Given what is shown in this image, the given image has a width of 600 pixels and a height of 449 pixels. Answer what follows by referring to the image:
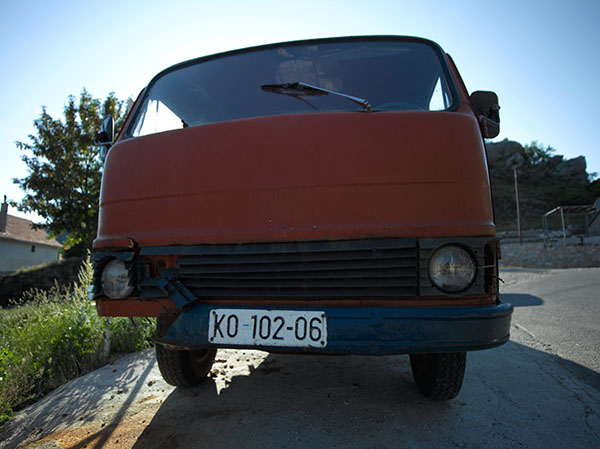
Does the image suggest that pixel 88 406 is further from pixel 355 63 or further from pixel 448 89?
pixel 448 89

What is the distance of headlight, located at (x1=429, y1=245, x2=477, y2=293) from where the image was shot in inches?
63.5

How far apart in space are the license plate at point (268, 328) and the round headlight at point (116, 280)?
51cm

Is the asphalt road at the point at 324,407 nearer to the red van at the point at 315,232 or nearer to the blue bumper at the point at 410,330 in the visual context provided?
the red van at the point at 315,232

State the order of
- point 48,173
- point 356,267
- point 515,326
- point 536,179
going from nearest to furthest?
point 356,267, point 515,326, point 48,173, point 536,179

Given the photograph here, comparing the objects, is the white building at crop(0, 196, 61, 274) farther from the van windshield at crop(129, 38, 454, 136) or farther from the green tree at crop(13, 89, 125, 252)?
the van windshield at crop(129, 38, 454, 136)

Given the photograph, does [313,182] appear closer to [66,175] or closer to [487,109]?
[487,109]

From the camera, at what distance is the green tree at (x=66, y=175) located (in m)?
15.8

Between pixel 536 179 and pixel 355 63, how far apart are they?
56.9 meters

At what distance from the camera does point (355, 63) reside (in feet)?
7.50

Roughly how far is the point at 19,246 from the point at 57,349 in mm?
29943

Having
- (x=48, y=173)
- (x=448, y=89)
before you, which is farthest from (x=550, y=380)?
(x=48, y=173)

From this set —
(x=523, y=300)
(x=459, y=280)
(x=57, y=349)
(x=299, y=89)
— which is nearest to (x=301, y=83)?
(x=299, y=89)

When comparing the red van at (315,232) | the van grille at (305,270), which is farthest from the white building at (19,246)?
the van grille at (305,270)

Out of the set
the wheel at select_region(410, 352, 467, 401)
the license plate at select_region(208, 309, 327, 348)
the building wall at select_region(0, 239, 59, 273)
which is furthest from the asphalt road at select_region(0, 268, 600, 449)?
the building wall at select_region(0, 239, 59, 273)
